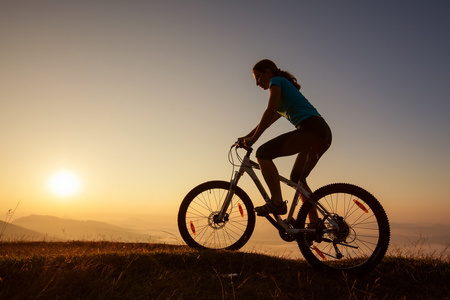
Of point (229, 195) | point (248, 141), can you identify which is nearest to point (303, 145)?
point (248, 141)

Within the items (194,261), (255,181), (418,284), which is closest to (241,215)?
(255,181)

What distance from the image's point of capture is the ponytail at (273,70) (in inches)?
200

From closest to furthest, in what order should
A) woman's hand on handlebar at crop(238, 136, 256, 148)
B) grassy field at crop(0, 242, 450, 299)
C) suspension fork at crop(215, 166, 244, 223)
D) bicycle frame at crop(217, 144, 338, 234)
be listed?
grassy field at crop(0, 242, 450, 299), bicycle frame at crop(217, 144, 338, 234), woman's hand on handlebar at crop(238, 136, 256, 148), suspension fork at crop(215, 166, 244, 223)

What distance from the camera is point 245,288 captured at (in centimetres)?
394

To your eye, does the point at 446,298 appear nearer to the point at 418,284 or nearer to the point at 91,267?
the point at 418,284

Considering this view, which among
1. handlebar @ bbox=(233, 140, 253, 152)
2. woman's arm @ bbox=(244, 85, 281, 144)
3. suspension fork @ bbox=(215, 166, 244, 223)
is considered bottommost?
suspension fork @ bbox=(215, 166, 244, 223)

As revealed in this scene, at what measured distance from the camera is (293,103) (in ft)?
15.6

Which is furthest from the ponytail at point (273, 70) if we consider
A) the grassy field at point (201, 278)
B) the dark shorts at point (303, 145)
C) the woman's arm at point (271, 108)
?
the grassy field at point (201, 278)

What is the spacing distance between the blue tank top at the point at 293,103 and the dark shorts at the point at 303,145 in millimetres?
108

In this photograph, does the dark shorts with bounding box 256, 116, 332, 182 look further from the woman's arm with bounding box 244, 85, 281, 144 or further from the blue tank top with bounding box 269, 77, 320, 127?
the woman's arm with bounding box 244, 85, 281, 144

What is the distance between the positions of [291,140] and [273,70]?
3.94ft

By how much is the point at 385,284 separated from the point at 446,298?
0.74 metres

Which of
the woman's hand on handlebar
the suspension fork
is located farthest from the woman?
the suspension fork

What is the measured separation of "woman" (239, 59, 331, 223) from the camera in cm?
467
